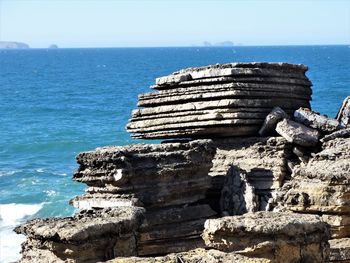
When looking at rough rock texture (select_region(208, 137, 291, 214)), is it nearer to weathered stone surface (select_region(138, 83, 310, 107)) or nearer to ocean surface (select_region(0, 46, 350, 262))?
weathered stone surface (select_region(138, 83, 310, 107))

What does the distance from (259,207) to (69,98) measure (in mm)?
57834

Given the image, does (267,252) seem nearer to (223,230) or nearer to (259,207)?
(223,230)

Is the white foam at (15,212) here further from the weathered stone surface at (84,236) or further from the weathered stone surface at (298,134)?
the weathered stone surface at (84,236)

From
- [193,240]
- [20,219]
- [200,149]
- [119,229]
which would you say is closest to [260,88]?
[200,149]

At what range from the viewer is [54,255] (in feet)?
25.7

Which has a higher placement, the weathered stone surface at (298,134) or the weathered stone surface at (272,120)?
the weathered stone surface at (272,120)

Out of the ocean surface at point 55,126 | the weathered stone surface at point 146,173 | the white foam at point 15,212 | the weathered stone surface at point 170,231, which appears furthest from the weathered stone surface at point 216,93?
the white foam at point 15,212

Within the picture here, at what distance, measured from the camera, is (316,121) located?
1235cm

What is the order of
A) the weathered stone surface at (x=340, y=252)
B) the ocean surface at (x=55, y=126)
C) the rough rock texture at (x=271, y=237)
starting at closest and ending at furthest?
the rough rock texture at (x=271, y=237)
the weathered stone surface at (x=340, y=252)
the ocean surface at (x=55, y=126)

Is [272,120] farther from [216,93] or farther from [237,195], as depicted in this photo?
[237,195]

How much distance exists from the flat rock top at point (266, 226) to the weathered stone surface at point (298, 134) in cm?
461

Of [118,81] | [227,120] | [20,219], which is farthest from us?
[118,81]

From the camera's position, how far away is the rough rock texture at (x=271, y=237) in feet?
23.5

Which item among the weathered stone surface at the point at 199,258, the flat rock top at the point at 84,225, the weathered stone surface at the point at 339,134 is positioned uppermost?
the weathered stone surface at the point at 339,134
